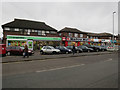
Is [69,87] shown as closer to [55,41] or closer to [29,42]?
[29,42]

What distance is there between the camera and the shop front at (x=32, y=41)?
88.7 feet

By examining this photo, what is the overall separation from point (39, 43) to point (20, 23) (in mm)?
9493

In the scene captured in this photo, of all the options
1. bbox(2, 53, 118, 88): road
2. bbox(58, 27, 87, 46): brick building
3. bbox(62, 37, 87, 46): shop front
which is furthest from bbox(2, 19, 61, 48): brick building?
bbox(2, 53, 118, 88): road

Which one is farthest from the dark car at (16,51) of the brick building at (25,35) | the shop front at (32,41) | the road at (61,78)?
the brick building at (25,35)

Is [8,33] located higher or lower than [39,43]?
higher

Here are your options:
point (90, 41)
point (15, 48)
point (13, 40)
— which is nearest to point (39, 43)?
point (13, 40)

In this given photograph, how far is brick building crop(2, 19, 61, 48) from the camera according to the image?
2756cm

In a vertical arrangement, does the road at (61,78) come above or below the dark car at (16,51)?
below

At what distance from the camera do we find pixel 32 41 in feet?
88.4

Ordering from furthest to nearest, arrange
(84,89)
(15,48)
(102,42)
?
(102,42) < (15,48) < (84,89)

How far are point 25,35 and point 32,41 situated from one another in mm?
4911

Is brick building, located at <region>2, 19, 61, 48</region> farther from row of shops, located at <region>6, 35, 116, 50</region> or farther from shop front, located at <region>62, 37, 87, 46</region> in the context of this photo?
shop front, located at <region>62, 37, 87, 46</region>

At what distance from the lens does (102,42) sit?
47156 mm

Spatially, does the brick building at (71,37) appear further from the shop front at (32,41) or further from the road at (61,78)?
the road at (61,78)
